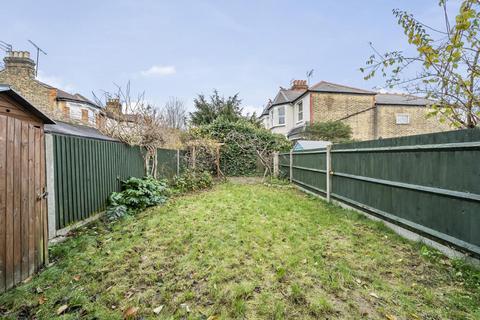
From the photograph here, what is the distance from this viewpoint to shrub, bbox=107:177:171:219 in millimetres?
4965

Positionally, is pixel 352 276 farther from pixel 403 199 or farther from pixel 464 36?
pixel 464 36

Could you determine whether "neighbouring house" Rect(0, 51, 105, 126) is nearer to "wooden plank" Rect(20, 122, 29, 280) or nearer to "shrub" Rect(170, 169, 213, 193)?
"shrub" Rect(170, 169, 213, 193)

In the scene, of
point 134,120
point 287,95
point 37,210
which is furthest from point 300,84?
point 37,210

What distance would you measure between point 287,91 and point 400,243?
63.2 ft

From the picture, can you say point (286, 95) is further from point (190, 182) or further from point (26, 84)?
point (26, 84)

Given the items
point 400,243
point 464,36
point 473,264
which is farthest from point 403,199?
point 464,36

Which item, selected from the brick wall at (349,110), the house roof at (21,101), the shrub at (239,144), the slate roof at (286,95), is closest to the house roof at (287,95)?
the slate roof at (286,95)

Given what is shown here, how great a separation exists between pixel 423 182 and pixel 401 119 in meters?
17.0

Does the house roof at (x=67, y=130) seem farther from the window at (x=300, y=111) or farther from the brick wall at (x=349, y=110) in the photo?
the window at (x=300, y=111)

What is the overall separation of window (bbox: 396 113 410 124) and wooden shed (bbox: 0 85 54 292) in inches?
793

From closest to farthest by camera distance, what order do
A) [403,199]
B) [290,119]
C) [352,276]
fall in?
[352,276] → [403,199] → [290,119]

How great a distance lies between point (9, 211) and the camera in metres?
2.28

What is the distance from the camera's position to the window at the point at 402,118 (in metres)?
16.9

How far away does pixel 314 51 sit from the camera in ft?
38.0
